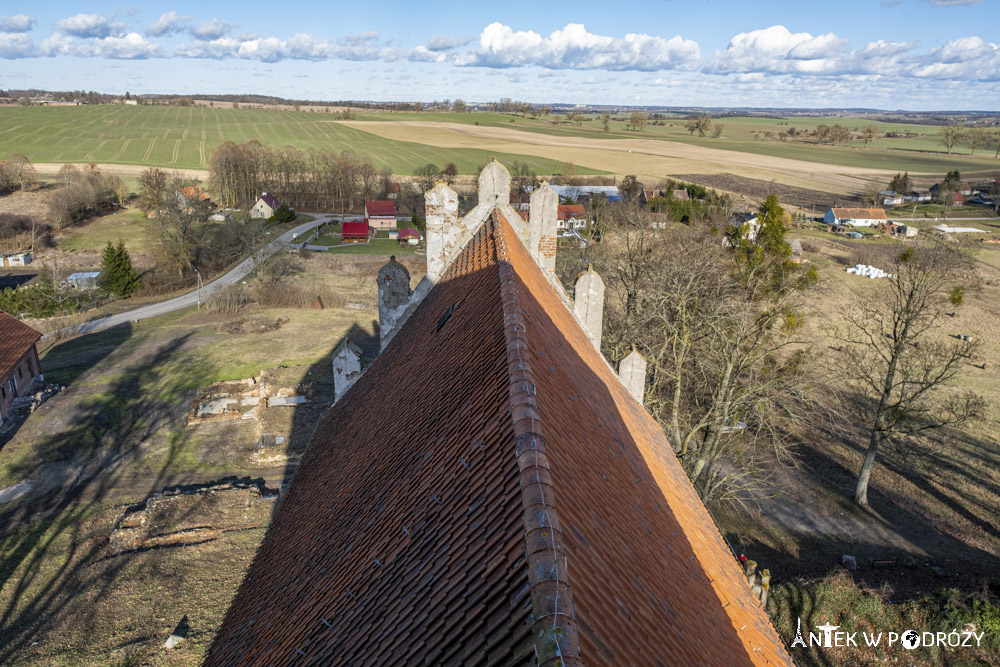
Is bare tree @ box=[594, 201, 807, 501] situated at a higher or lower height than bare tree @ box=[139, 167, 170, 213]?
lower

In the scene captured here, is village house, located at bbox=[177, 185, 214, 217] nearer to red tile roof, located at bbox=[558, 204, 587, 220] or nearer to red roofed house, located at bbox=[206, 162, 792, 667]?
red tile roof, located at bbox=[558, 204, 587, 220]

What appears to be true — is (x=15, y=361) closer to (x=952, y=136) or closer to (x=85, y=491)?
(x=85, y=491)

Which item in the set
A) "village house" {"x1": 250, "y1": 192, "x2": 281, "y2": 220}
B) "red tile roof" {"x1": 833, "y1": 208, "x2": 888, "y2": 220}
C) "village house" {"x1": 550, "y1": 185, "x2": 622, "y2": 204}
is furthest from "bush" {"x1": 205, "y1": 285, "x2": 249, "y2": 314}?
"red tile roof" {"x1": 833, "y1": 208, "x2": 888, "y2": 220}

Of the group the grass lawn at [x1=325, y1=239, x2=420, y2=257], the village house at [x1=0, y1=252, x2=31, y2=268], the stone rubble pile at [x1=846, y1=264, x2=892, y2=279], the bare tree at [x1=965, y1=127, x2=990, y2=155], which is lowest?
the village house at [x1=0, y1=252, x2=31, y2=268]

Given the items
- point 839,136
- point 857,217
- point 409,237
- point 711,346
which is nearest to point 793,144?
point 839,136

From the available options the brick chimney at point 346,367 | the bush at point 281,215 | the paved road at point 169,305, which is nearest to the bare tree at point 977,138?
the bush at point 281,215

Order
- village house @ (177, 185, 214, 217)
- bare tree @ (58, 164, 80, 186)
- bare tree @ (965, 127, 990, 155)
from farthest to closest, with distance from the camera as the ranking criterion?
bare tree @ (965, 127, 990, 155) → bare tree @ (58, 164, 80, 186) → village house @ (177, 185, 214, 217)

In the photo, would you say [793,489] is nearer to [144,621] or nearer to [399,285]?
[399,285]

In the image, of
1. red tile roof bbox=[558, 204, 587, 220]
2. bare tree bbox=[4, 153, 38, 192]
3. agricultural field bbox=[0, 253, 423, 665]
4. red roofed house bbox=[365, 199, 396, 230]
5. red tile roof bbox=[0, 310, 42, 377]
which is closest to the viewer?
agricultural field bbox=[0, 253, 423, 665]
